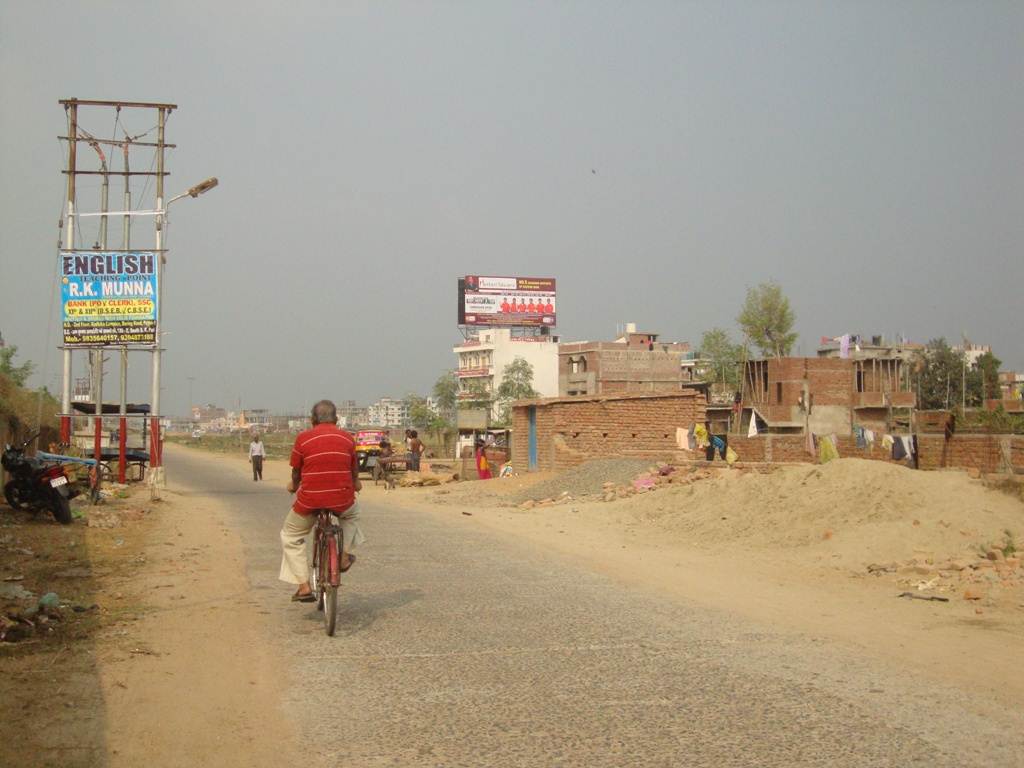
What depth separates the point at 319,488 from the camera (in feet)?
27.1

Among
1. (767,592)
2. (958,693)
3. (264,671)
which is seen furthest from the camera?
(767,592)

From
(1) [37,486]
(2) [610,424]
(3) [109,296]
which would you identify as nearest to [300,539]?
(1) [37,486]

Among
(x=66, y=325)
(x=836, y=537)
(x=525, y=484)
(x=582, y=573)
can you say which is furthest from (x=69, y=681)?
(x=525, y=484)

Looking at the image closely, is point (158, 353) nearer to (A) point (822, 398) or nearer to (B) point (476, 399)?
(A) point (822, 398)

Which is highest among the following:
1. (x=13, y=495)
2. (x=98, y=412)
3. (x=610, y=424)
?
(x=98, y=412)

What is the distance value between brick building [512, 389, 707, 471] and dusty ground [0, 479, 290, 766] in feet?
58.6

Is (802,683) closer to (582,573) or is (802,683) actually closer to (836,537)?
(582,573)

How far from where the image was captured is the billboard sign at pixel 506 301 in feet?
305

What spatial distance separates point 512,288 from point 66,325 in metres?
71.3

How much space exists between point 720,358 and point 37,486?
269ft

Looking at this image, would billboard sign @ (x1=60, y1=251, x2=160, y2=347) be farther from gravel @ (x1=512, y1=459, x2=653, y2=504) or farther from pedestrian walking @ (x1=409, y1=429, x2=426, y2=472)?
pedestrian walking @ (x1=409, y1=429, x2=426, y2=472)

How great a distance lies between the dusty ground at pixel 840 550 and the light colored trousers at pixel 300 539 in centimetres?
369

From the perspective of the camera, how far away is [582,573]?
11648mm

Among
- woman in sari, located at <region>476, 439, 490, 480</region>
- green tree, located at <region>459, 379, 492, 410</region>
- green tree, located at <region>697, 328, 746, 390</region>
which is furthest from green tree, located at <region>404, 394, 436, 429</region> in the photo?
woman in sari, located at <region>476, 439, 490, 480</region>
